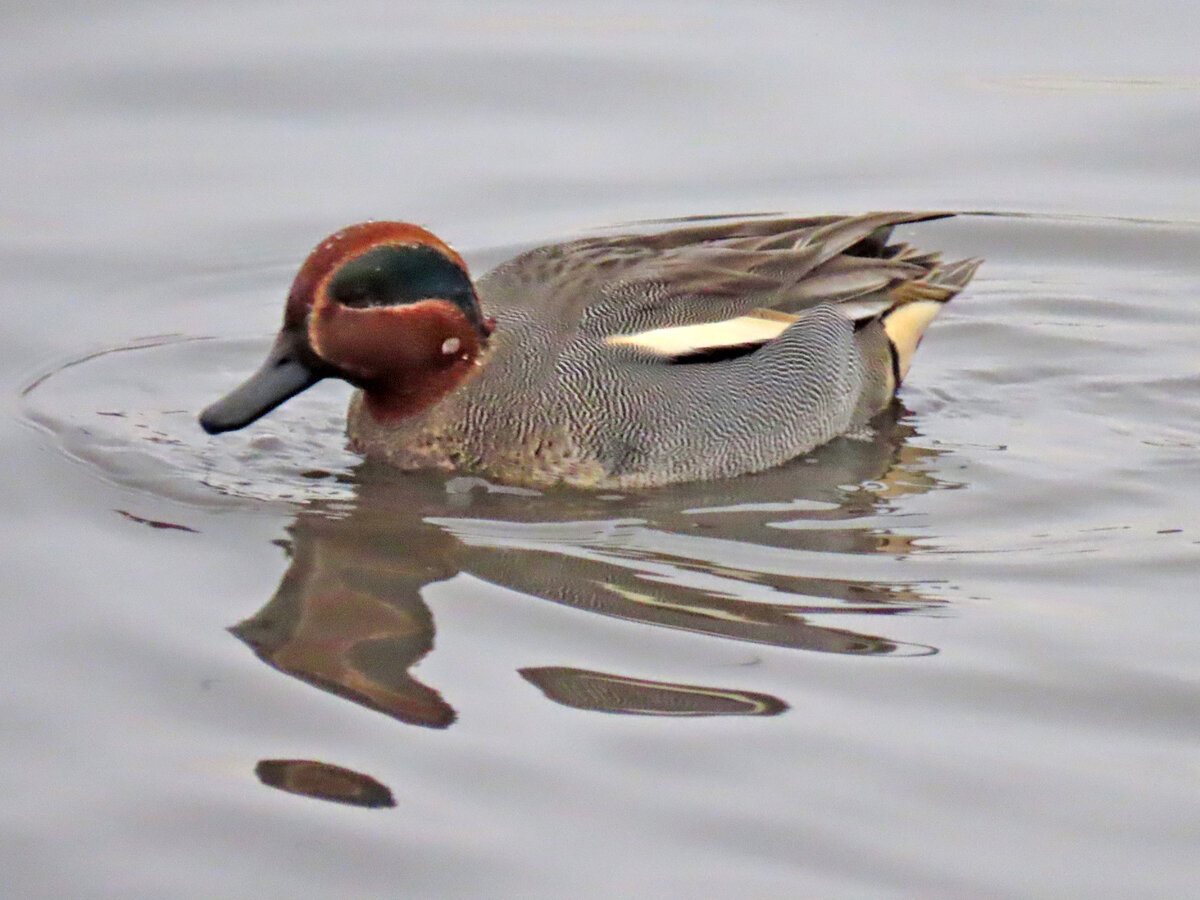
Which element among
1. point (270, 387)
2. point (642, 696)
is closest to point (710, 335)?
point (270, 387)

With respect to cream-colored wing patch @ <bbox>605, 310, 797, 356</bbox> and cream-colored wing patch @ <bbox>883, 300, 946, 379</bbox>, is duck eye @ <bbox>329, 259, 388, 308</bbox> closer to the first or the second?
cream-colored wing patch @ <bbox>605, 310, 797, 356</bbox>

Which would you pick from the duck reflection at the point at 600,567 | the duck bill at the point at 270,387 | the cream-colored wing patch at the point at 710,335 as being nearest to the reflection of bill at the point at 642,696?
the duck reflection at the point at 600,567

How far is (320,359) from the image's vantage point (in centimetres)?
705

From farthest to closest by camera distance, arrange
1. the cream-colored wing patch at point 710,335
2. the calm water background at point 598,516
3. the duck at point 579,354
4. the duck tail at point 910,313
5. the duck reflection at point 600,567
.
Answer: the duck tail at point 910,313, the cream-colored wing patch at point 710,335, the duck at point 579,354, the duck reflection at point 600,567, the calm water background at point 598,516

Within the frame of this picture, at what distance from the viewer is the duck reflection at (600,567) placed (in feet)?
18.5

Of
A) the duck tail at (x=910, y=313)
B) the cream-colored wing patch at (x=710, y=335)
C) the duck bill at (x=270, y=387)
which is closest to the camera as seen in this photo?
the duck bill at (x=270, y=387)

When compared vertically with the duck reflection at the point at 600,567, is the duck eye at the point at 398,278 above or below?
above

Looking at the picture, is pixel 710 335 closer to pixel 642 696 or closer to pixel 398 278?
pixel 398 278

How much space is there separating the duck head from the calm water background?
34cm

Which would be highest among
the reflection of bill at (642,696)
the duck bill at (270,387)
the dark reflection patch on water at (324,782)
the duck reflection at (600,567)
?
the duck bill at (270,387)

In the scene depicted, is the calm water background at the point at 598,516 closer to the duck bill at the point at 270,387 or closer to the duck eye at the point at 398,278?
the duck bill at the point at 270,387

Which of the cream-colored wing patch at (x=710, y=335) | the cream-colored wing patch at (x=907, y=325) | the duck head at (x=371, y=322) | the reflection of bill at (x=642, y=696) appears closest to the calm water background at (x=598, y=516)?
the reflection of bill at (x=642, y=696)

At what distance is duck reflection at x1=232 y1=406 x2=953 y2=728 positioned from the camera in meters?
5.65

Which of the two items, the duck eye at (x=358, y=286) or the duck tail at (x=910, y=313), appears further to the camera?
the duck tail at (x=910, y=313)
